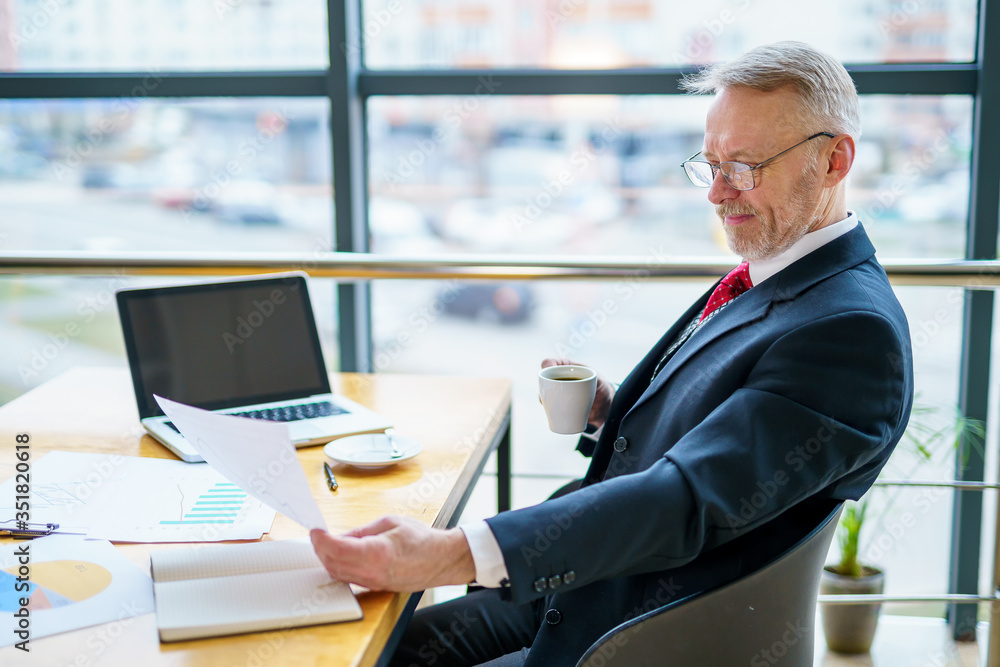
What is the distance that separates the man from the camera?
37.5 inches

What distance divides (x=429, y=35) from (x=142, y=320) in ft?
4.51

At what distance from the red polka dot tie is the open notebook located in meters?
0.78

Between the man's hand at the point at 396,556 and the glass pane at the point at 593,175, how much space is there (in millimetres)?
1567

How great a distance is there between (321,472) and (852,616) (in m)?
1.56

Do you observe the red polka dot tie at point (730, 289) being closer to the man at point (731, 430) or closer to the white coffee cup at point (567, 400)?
the man at point (731, 430)

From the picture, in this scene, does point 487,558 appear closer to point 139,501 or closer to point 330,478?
point 330,478

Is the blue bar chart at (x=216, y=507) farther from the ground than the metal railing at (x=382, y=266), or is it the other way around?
the metal railing at (x=382, y=266)

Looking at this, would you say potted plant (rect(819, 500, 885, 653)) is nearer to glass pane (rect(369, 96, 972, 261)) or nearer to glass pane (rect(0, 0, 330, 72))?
glass pane (rect(369, 96, 972, 261))

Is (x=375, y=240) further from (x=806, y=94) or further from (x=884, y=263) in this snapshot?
(x=806, y=94)

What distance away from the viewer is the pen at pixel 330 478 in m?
1.20

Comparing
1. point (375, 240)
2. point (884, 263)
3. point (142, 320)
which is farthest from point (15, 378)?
point (884, 263)

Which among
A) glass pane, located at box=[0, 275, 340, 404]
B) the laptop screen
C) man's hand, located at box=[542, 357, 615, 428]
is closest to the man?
man's hand, located at box=[542, 357, 615, 428]

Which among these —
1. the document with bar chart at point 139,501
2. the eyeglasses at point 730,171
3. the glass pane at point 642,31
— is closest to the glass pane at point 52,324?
the glass pane at point 642,31

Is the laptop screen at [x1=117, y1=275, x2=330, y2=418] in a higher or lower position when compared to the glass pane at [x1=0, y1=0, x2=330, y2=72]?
lower
